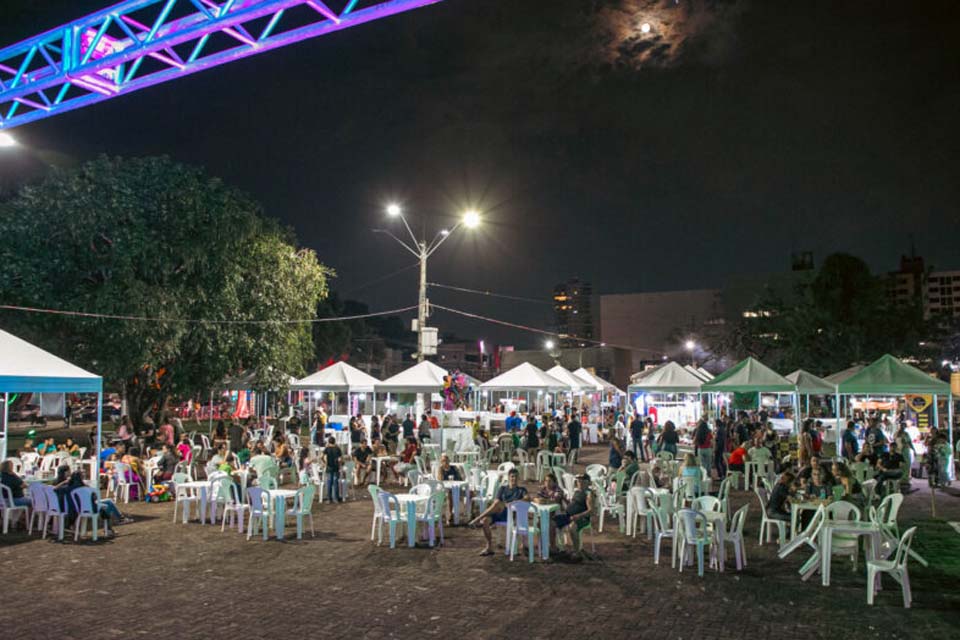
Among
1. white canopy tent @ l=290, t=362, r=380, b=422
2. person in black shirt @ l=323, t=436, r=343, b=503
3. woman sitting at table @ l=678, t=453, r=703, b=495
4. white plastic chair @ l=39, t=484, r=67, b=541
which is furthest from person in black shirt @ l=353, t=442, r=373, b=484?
woman sitting at table @ l=678, t=453, r=703, b=495

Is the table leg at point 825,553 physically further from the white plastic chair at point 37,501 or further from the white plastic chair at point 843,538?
the white plastic chair at point 37,501

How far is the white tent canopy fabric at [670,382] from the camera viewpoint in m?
21.2

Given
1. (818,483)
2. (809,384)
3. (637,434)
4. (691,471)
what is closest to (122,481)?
(691,471)

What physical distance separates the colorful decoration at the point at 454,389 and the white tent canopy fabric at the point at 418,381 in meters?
0.44

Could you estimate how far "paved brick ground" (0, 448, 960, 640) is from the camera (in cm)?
687

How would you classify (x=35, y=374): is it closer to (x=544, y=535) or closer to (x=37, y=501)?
(x=37, y=501)

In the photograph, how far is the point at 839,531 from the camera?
8.72 m

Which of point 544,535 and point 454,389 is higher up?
point 454,389

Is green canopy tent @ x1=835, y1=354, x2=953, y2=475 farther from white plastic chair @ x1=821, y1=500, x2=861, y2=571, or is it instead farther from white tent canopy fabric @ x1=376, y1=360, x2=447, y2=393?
white tent canopy fabric @ x1=376, y1=360, x2=447, y2=393

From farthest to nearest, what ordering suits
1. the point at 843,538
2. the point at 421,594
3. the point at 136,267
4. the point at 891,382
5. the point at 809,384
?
1. the point at 809,384
2. the point at 136,267
3. the point at 891,382
4. the point at 843,538
5. the point at 421,594

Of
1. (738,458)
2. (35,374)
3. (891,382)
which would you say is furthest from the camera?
(891,382)

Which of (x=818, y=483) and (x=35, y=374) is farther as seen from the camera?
(x=35, y=374)

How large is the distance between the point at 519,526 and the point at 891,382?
1110cm

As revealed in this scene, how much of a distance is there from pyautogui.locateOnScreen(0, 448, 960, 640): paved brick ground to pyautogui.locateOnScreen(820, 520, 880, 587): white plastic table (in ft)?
0.71
